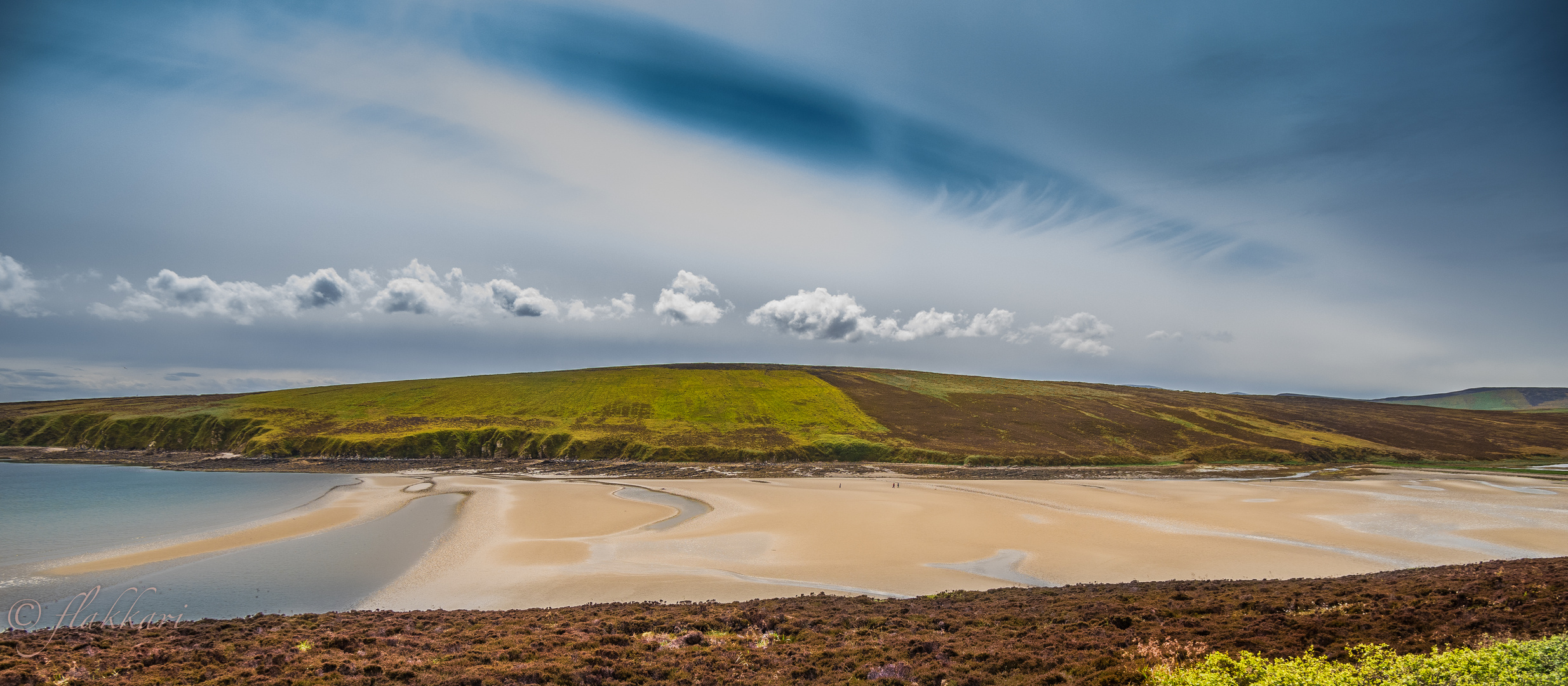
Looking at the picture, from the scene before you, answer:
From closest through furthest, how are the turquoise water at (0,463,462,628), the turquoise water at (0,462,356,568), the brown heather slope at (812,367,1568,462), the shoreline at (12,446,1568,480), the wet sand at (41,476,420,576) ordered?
the turquoise water at (0,463,462,628) < the wet sand at (41,476,420,576) < the turquoise water at (0,462,356,568) < the shoreline at (12,446,1568,480) < the brown heather slope at (812,367,1568,462)

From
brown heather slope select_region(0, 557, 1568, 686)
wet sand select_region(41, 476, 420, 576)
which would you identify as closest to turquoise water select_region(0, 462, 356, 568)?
wet sand select_region(41, 476, 420, 576)

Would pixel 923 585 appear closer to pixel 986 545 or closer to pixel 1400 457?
pixel 986 545

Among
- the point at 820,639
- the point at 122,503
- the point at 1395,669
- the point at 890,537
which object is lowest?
the point at 122,503

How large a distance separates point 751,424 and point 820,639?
70.4 metres

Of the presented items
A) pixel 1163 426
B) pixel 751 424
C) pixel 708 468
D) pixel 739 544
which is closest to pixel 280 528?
pixel 739 544

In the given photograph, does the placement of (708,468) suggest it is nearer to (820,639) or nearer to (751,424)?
(751,424)

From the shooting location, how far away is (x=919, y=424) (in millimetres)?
85250

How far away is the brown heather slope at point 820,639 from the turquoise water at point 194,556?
16.7 ft

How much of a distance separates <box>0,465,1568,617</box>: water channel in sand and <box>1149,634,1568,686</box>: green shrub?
1177 cm

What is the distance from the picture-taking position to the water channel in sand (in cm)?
2108

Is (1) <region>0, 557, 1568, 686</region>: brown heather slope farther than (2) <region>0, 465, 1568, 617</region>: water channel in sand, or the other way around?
(2) <region>0, 465, 1568, 617</region>: water channel in sand

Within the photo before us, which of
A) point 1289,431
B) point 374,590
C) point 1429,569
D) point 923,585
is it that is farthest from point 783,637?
point 1289,431

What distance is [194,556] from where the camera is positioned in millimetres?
24969

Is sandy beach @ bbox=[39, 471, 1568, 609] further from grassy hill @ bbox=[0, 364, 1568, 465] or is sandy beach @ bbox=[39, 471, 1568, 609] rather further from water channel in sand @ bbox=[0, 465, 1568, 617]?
grassy hill @ bbox=[0, 364, 1568, 465]
